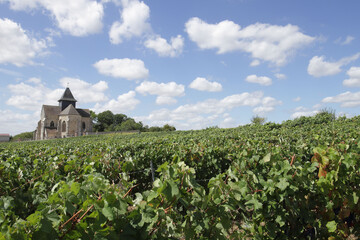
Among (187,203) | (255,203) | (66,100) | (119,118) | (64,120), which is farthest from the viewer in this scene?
(119,118)

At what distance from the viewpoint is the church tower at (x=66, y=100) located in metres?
68.7

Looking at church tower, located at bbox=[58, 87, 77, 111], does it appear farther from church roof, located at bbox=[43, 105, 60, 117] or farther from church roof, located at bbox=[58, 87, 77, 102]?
church roof, located at bbox=[43, 105, 60, 117]

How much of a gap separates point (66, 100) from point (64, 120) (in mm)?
8800

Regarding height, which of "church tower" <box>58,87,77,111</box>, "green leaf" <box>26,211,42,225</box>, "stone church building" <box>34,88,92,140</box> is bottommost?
"green leaf" <box>26,211,42,225</box>

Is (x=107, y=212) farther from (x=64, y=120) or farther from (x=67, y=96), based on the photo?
(x=67, y=96)

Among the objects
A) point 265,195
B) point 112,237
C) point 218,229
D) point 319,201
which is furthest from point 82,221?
point 319,201

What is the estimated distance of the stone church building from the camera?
203 ft

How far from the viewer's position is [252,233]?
8.29ft

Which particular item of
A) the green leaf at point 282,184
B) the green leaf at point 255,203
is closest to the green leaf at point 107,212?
the green leaf at point 255,203

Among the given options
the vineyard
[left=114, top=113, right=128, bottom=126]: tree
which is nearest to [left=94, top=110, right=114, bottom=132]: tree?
[left=114, top=113, right=128, bottom=126]: tree

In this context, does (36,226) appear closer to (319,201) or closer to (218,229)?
(218,229)

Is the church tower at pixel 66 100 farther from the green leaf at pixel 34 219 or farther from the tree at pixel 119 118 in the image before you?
the green leaf at pixel 34 219

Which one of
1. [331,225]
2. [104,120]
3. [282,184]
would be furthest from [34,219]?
[104,120]

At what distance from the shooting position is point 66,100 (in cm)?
6925
